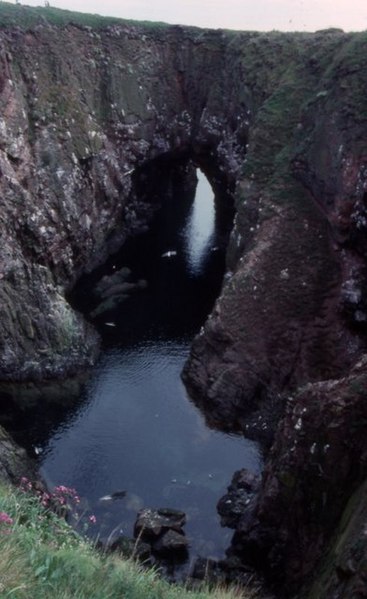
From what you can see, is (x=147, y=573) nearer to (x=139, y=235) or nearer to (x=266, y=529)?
(x=266, y=529)

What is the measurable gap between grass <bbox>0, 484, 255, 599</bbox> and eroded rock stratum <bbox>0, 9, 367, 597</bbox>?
11855mm

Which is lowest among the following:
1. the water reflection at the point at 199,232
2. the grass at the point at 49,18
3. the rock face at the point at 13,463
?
the rock face at the point at 13,463

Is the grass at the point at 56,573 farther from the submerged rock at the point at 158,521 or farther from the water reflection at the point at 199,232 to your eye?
the water reflection at the point at 199,232

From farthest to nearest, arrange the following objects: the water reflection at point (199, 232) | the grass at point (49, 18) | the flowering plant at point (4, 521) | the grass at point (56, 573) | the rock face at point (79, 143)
→ the water reflection at point (199, 232) < the grass at point (49, 18) < the rock face at point (79, 143) < the flowering plant at point (4, 521) < the grass at point (56, 573)

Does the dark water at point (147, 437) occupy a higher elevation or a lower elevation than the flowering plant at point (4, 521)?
lower

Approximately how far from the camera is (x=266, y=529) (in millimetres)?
24938

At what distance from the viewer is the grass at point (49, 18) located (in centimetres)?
4719

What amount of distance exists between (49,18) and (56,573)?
52.3 meters

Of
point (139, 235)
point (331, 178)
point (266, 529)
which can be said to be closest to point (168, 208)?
point (139, 235)

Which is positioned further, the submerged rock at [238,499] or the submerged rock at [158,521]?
the submerged rock at [238,499]

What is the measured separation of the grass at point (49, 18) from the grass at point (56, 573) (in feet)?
147

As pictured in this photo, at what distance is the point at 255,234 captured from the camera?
42.2 metres

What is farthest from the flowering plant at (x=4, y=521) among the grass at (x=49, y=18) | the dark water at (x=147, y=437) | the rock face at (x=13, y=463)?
the grass at (x=49, y=18)

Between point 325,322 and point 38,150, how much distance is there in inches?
989
